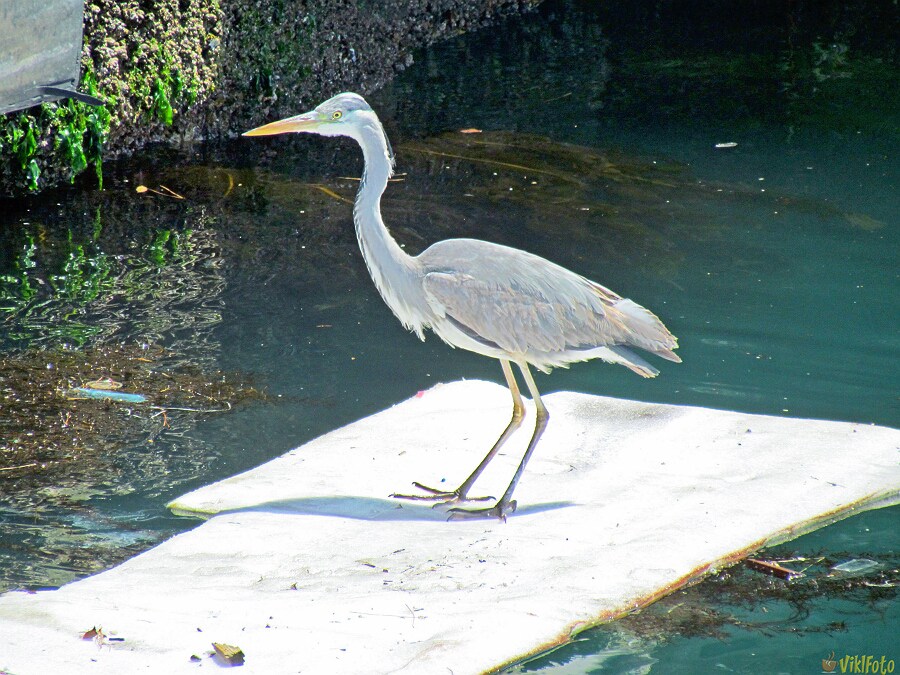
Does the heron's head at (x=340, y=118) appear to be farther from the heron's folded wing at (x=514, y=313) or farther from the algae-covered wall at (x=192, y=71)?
the algae-covered wall at (x=192, y=71)

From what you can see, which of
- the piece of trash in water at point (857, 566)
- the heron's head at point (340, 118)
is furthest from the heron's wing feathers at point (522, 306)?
the piece of trash in water at point (857, 566)

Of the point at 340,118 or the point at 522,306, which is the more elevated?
the point at 340,118

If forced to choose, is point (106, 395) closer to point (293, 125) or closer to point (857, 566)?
point (293, 125)

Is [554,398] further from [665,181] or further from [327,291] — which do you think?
[665,181]

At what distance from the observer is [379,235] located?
4723 millimetres

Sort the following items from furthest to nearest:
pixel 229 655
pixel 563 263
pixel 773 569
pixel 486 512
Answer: pixel 563 263 < pixel 486 512 < pixel 773 569 < pixel 229 655

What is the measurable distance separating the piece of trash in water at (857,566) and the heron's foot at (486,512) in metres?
1.24

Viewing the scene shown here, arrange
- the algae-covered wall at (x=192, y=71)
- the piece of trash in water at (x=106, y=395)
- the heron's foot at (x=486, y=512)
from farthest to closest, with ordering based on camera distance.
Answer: the algae-covered wall at (x=192, y=71) < the piece of trash in water at (x=106, y=395) < the heron's foot at (x=486, y=512)

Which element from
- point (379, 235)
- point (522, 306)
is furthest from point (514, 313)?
point (379, 235)

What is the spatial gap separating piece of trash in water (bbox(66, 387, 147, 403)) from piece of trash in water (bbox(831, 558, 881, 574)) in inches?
130

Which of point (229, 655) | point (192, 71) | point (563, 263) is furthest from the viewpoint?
point (192, 71)

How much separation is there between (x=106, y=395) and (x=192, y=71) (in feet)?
16.2

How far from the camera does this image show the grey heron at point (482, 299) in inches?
185

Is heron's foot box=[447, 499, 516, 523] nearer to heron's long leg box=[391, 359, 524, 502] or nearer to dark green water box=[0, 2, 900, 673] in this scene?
heron's long leg box=[391, 359, 524, 502]
